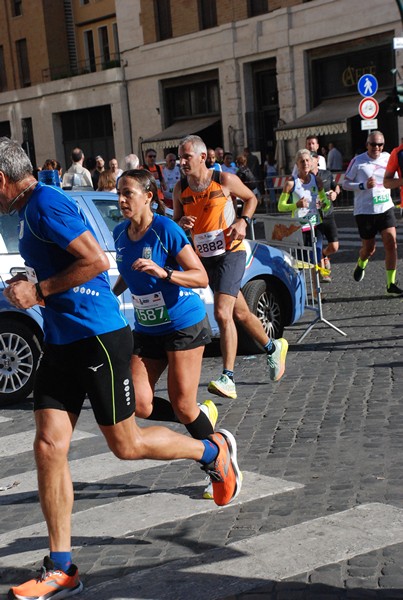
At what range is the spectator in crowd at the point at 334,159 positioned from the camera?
32.3 metres

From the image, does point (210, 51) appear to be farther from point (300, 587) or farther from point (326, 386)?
point (300, 587)

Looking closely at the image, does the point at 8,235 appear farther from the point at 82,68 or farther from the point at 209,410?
the point at 82,68

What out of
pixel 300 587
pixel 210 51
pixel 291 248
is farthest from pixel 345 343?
pixel 210 51

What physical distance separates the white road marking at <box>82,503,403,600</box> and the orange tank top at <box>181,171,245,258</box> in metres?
3.46

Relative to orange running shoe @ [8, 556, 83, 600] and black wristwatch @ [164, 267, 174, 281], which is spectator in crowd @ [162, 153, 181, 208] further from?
orange running shoe @ [8, 556, 83, 600]

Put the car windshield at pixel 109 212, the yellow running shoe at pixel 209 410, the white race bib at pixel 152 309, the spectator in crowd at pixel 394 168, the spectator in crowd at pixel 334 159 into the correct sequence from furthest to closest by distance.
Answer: the spectator in crowd at pixel 334 159, the spectator in crowd at pixel 394 168, the car windshield at pixel 109 212, the yellow running shoe at pixel 209 410, the white race bib at pixel 152 309

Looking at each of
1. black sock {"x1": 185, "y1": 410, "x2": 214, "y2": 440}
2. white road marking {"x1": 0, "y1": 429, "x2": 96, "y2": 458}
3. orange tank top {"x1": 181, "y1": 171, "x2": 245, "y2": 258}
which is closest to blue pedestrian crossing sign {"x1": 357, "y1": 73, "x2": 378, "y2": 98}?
orange tank top {"x1": 181, "y1": 171, "x2": 245, "y2": 258}

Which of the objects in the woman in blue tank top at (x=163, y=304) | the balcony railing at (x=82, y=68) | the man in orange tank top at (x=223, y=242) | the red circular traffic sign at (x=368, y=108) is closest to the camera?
the woman in blue tank top at (x=163, y=304)

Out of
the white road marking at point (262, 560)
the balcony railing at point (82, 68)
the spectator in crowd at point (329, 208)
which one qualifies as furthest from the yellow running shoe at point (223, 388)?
the balcony railing at point (82, 68)

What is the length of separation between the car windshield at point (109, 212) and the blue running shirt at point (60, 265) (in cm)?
466

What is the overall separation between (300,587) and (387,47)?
30.6 metres

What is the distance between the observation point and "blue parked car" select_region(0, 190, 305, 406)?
27.3ft

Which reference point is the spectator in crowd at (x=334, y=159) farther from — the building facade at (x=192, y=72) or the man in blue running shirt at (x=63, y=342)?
the man in blue running shirt at (x=63, y=342)

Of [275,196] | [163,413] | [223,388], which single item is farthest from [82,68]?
[163,413]
